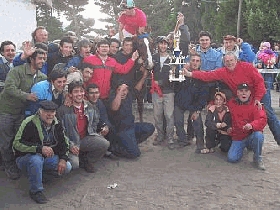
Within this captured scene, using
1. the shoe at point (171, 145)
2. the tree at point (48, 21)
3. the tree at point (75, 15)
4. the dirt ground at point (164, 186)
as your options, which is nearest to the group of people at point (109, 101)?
the shoe at point (171, 145)

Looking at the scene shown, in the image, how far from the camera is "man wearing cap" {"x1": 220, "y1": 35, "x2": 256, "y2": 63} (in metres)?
6.67

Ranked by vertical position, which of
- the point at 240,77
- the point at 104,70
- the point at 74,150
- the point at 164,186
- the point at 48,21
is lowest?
the point at 164,186

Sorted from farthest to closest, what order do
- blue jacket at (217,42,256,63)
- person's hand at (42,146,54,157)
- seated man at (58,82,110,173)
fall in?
1. blue jacket at (217,42,256,63)
2. seated man at (58,82,110,173)
3. person's hand at (42,146,54,157)

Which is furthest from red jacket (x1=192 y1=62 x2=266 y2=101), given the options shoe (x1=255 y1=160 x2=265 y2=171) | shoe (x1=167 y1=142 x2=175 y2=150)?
shoe (x1=167 y1=142 x2=175 y2=150)

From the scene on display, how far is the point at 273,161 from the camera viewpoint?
6.14 meters

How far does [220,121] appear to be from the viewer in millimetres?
6184

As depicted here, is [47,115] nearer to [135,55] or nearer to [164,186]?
[164,186]

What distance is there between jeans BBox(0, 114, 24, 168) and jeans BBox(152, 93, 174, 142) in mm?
2418

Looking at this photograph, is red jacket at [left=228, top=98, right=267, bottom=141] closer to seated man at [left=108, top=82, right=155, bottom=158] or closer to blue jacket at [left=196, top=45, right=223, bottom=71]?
blue jacket at [left=196, top=45, right=223, bottom=71]

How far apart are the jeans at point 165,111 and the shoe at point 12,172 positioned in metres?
2.59

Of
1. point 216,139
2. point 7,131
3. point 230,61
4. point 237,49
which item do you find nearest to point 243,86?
point 230,61

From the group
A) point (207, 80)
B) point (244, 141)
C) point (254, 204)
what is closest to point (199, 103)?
point (207, 80)

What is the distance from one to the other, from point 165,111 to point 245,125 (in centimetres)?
149

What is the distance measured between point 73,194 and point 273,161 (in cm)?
324
